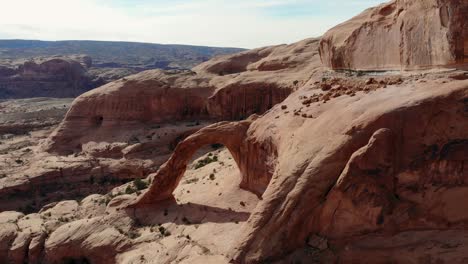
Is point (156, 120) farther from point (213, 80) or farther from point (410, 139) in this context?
point (410, 139)

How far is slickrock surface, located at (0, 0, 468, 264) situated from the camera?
505 inches

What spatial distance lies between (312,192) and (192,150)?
9808mm

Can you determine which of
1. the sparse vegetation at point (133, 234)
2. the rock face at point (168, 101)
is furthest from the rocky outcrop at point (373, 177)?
the rock face at point (168, 101)

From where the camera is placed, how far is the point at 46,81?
313 feet

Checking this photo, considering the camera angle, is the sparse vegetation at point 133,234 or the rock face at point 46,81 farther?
the rock face at point 46,81

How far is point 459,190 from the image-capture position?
12.6 metres

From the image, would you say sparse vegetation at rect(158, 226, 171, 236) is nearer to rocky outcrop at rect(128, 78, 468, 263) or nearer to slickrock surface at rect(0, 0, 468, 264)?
slickrock surface at rect(0, 0, 468, 264)

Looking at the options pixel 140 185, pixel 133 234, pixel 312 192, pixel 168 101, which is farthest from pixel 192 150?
pixel 168 101

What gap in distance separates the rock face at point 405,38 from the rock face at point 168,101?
65.9ft

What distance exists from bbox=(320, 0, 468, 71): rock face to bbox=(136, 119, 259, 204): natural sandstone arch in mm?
6044

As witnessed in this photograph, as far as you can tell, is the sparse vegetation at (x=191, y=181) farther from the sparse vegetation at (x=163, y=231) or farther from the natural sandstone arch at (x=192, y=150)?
the sparse vegetation at (x=163, y=231)

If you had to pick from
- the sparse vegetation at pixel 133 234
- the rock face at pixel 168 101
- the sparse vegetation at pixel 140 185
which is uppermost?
the rock face at pixel 168 101

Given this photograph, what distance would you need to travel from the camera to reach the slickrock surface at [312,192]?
12.8 m

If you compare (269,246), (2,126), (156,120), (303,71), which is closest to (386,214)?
(269,246)
